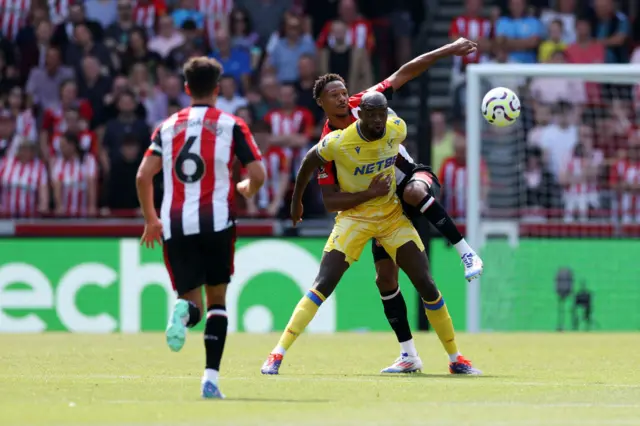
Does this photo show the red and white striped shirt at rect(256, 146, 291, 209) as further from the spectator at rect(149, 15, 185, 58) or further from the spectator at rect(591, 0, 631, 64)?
the spectator at rect(591, 0, 631, 64)

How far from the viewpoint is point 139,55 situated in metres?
20.6

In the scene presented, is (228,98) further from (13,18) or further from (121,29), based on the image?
(13,18)

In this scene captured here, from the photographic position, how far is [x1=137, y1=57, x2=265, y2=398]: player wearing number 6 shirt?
318 inches

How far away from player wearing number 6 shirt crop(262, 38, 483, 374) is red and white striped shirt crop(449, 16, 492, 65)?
9.98 metres

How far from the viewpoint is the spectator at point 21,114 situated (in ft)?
64.8

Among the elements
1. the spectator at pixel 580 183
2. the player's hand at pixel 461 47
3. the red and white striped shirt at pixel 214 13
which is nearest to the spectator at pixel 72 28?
the red and white striped shirt at pixel 214 13

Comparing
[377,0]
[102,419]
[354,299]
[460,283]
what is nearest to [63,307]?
[354,299]

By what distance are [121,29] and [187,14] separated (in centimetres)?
108

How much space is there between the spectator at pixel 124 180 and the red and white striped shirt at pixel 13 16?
4092 millimetres

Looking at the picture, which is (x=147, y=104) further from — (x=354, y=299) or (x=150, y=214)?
(x=150, y=214)

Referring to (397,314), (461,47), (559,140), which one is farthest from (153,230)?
(559,140)

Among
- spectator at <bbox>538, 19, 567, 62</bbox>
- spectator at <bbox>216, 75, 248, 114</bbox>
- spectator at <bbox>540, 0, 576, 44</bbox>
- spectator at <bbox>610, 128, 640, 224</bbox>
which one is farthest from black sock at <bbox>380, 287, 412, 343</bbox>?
spectator at <bbox>540, 0, 576, 44</bbox>


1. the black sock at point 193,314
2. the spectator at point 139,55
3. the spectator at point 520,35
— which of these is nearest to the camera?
the black sock at point 193,314

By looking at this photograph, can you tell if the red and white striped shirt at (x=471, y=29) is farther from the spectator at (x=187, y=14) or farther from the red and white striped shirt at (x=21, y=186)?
the red and white striped shirt at (x=21, y=186)
